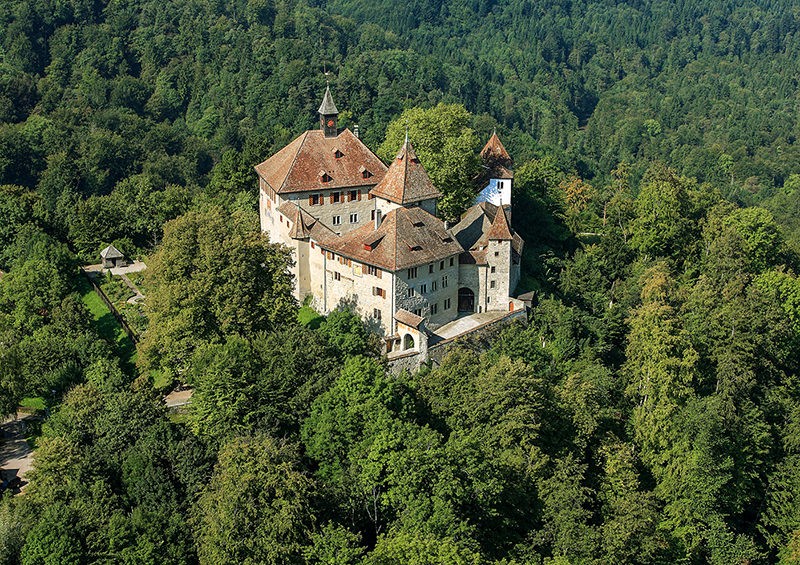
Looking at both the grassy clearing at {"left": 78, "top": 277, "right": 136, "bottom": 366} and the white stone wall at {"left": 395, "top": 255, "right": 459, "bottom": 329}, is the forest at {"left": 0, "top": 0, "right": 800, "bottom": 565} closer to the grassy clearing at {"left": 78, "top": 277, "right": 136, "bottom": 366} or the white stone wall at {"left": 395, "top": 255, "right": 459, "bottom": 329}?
the grassy clearing at {"left": 78, "top": 277, "right": 136, "bottom": 366}

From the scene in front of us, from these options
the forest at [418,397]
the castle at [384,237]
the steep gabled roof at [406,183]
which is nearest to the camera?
the forest at [418,397]

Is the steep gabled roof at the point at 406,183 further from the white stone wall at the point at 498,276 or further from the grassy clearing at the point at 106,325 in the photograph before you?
the grassy clearing at the point at 106,325

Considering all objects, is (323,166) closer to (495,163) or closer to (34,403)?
(495,163)

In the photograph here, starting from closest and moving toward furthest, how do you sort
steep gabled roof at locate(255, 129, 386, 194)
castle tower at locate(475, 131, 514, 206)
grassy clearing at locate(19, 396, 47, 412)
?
grassy clearing at locate(19, 396, 47, 412) < steep gabled roof at locate(255, 129, 386, 194) < castle tower at locate(475, 131, 514, 206)

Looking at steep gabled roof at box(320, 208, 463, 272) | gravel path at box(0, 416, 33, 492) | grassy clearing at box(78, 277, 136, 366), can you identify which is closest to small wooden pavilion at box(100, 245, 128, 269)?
grassy clearing at box(78, 277, 136, 366)

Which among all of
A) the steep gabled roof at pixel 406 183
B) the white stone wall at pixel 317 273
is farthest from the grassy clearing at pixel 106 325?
the steep gabled roof at pixel 406 183
